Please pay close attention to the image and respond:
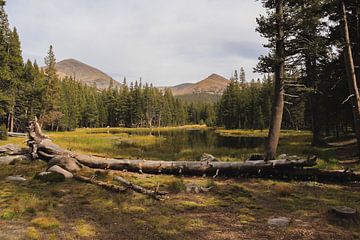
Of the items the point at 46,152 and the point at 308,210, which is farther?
the point at 46,152

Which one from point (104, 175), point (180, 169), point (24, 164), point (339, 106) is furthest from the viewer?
point (339, 106)

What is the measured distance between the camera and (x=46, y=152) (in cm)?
1725

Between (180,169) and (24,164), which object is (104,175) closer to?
(180,169)

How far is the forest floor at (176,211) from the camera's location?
23.0ft

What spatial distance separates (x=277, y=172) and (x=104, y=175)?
8.75 m

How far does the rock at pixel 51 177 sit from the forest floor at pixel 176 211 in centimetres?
34

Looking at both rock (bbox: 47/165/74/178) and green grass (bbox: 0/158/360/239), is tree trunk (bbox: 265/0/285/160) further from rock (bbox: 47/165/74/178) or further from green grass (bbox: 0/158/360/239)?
rock (bbox: 47/165/74/178)

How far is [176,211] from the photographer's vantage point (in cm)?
888

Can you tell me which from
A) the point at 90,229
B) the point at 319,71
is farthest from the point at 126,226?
the point at 319,71

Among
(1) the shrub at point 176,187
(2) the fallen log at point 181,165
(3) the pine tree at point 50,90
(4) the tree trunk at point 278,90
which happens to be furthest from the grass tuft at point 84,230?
(3) the pine tree at point 50,90

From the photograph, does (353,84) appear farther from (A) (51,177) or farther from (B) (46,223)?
(A) (51,177)

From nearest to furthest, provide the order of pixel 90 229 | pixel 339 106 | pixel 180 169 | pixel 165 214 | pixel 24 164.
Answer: pixel 90 229, pixel 165 214, pixel 180 169, pixel 24 164, pixel 339 106

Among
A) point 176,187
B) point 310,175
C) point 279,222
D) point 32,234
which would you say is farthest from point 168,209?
point 310,175

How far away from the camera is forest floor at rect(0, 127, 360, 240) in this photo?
7000 mm
